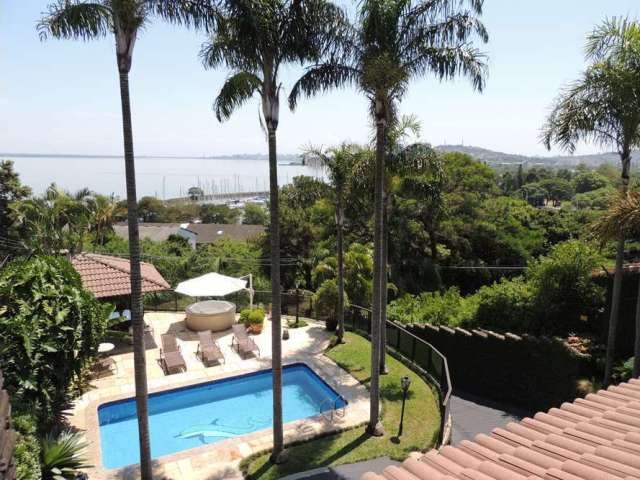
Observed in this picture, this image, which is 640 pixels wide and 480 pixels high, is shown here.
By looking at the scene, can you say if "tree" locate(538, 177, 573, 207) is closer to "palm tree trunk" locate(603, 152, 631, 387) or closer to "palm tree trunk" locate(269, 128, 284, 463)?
"palm tree trunk" locate(603, 152, 631, 387)

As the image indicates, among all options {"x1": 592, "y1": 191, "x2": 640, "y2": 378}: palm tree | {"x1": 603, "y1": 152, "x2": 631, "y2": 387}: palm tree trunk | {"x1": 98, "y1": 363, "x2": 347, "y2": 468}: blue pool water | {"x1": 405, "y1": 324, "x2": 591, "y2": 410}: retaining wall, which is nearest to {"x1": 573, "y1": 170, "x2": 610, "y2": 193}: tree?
{"x1": 405, "y1": 324, "x2": 591, "y2": 410}: retaining wall

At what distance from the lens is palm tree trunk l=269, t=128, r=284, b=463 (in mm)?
8609

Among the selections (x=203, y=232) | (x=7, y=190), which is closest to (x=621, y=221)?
(x=7, y=190)

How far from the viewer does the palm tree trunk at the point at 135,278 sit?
7168 mm

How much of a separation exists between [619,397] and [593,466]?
2.83m

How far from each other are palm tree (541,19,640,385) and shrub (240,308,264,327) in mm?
11795

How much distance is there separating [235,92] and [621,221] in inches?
352

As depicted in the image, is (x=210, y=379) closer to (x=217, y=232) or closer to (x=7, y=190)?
(x=7, y=190)

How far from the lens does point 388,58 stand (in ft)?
30.6

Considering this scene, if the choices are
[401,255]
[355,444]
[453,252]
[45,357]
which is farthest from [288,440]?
[453,252]

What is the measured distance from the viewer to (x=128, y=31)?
699 cm

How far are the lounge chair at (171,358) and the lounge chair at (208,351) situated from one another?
2.32ft

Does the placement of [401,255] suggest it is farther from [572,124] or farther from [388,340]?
[572,124]

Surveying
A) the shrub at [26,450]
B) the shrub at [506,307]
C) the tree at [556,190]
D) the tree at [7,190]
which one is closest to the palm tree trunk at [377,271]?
the shrub at [26,450]
